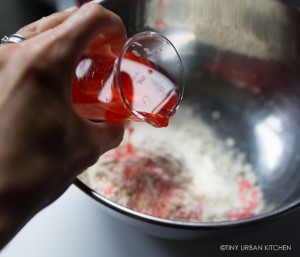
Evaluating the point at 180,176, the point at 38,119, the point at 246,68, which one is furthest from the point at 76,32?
the point at 246,68

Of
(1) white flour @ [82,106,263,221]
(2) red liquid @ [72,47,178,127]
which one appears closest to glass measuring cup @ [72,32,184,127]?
(2) red liquid @ [72,47,178,127]

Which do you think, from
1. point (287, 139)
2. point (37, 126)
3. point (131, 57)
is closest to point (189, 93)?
point (287, 139)

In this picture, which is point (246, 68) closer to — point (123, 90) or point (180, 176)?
point (180, 176)

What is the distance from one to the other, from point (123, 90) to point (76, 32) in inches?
5.3

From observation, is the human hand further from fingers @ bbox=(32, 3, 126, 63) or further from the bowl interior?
the bowl interior

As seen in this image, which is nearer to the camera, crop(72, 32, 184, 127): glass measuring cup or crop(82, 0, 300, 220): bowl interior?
crop(72, 32, 184, 127): glass measuring cup

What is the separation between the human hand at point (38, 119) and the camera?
0.42 meters

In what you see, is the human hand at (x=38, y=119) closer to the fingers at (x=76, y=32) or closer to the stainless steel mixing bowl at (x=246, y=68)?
the fingers at (x=76, y=32)

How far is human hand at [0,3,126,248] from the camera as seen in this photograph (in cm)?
42

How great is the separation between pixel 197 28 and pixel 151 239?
1.72ft

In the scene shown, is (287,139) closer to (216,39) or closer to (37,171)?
(216,39)

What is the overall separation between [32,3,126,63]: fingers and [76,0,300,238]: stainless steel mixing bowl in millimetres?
344

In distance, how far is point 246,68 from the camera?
3.24ft

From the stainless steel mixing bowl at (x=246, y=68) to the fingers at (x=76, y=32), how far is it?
34cm
